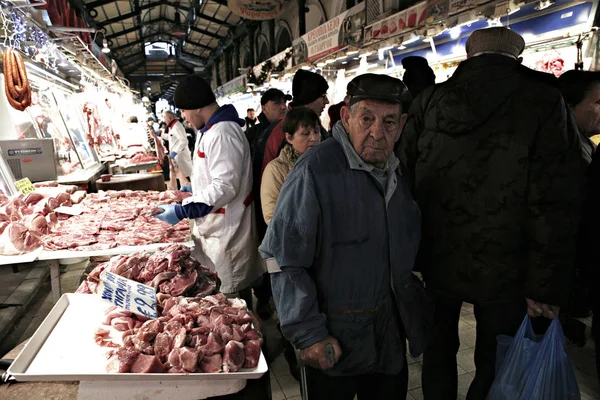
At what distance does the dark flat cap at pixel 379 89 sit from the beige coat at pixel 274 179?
1.48 metres

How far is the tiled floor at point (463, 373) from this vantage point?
2.99 meters

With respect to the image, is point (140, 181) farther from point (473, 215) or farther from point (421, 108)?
point (473, 215)

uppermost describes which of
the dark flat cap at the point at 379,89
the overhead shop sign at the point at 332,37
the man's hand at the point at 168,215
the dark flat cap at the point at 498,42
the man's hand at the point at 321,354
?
the overhead shop sign at the point at 332,37

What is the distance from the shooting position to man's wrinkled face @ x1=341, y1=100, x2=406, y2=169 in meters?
1.64

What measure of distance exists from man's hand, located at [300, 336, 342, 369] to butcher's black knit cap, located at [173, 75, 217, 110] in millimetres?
2050

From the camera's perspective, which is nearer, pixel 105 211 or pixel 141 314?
pixel 141 314

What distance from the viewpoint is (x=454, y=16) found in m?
5.05

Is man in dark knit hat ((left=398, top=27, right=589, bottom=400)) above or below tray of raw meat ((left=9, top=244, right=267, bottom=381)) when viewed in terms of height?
above

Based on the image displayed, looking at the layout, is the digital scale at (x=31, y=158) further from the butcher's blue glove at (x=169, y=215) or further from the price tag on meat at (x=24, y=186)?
the butcher's blue glove at (x=169, y=215)

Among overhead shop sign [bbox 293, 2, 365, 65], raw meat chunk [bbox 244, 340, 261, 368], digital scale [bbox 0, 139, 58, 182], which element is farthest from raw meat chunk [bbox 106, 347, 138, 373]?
overhead shop sign [bbox 293, 2, 365, 65]

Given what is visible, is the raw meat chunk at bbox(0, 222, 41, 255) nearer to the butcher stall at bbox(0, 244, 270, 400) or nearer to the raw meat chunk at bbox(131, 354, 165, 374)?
the butcher stall at bbox(0, 244, 270, 400)

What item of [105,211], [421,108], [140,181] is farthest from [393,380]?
[140,181]

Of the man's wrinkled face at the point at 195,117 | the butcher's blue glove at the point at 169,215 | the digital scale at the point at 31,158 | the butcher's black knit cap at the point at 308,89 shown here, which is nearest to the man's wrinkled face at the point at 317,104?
the butcher's black knit cap at the point at 308,89

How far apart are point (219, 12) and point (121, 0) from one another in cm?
530
